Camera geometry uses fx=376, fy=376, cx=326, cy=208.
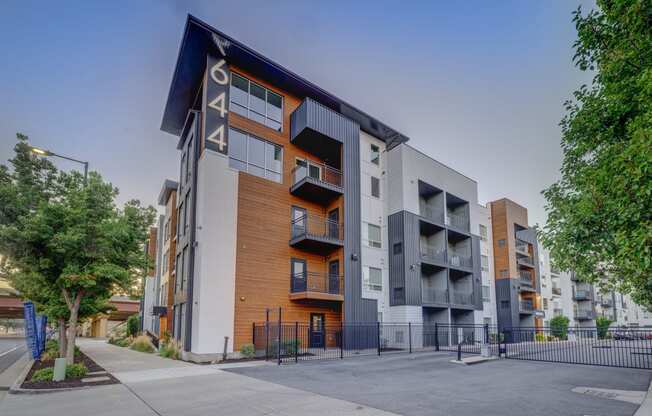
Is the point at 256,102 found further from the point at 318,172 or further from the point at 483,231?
the point at 483,231

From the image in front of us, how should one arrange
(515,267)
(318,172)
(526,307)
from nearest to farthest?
(318,172), (515,267), (526,307)

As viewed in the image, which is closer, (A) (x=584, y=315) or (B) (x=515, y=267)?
(B) (x=515, y=267)

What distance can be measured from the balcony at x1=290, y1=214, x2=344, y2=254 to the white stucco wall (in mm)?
3811

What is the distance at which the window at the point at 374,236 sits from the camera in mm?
25656

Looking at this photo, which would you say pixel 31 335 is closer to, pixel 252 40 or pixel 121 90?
pixel 121 90

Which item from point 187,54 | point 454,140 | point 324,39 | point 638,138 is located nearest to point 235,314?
point 187,54

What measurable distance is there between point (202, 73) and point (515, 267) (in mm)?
35424

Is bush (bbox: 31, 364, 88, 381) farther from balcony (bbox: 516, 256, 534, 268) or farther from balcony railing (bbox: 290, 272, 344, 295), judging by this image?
balcony (bbox: 516, 256, 534, 268)

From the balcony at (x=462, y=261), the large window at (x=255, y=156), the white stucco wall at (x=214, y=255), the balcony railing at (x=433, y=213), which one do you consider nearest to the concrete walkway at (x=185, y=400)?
the white stucco wall at (x=214, y=255)

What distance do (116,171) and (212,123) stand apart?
11.6 meters

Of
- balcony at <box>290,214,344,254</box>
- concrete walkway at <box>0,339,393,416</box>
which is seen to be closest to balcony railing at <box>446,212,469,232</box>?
balcony at <box>290,214,344,254</box>

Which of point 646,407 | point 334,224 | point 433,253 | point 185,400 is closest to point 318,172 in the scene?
point 334,224

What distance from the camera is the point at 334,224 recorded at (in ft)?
76.9

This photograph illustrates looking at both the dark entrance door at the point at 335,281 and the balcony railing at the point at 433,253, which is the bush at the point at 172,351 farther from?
the balcony railing at the point at 433,253
